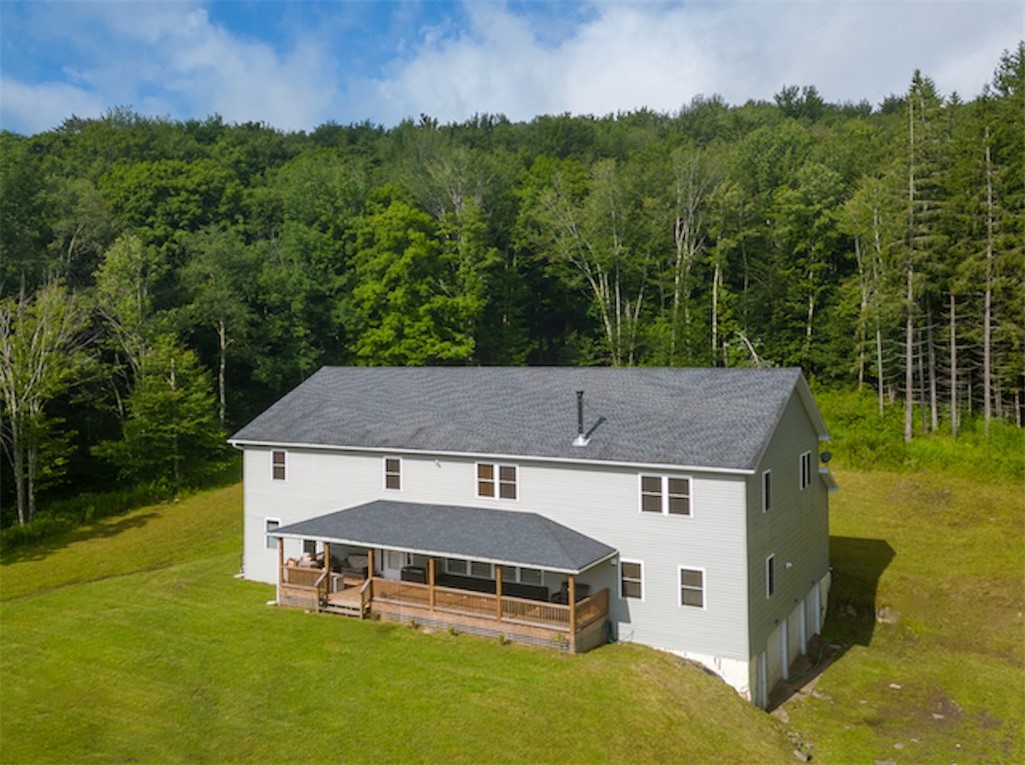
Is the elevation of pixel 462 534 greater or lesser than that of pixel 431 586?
greater

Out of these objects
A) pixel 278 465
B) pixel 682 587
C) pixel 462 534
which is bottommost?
pixel 682 587

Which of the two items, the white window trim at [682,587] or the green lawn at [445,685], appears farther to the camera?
the white window trim at [682,587]

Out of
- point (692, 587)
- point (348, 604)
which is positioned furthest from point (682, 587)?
point (348, 604)

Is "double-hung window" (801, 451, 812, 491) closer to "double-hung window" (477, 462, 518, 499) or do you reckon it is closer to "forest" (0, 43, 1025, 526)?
"double-hung window" (477, 462, 518, 499)

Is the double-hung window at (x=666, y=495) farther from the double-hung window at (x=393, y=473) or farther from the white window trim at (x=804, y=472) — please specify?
the double-hung window at (x=393, y=473)

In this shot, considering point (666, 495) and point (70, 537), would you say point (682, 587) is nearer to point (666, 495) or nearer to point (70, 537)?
point (666, 495)

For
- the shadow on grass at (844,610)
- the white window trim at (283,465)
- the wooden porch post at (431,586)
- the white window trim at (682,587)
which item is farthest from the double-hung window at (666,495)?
the white window trim at (283,465)

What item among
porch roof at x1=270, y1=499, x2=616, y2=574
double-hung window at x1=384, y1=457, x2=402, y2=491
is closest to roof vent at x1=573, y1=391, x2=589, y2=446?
porch roof at x1=270, y1=499, x2=616, y2=574
